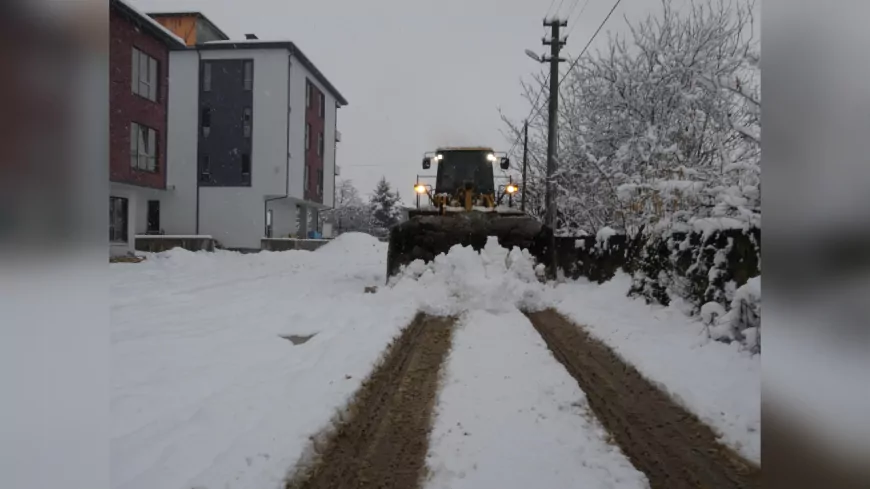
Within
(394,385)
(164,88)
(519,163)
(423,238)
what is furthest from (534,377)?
(519,163)

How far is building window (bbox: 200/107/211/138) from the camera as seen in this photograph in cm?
365

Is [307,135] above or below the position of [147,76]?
below

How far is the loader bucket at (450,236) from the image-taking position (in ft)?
32.8

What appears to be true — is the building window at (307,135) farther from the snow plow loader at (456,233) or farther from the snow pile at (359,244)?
the snow pile at (359,244)

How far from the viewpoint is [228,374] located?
4488mm

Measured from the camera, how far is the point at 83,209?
3.11 feet

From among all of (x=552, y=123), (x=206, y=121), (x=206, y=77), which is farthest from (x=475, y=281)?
(x=552, y=123)

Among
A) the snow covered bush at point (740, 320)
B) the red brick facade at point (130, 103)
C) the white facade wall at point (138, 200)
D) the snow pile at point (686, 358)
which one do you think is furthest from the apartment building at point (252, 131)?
the snow covered bush at point (740, 320)

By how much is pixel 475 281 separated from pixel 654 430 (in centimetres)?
534

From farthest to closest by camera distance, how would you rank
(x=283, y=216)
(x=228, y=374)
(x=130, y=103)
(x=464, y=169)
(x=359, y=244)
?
(x=359, y=244) < (x=464, y=169) < (x=228, y=374) < (x=283, y=216) < (x=130, y=103)

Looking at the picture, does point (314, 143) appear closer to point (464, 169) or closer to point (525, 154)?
point (464, 169)

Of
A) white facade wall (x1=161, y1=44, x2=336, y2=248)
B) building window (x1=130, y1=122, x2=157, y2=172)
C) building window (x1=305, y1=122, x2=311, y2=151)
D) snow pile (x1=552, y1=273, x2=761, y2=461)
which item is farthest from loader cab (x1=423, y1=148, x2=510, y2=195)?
building window (x1=305, y1=122, x2=311, y2=151)

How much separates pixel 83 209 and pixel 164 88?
138 inches

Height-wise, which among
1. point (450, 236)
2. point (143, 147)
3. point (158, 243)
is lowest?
point (158, 243)
